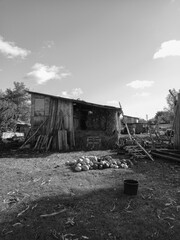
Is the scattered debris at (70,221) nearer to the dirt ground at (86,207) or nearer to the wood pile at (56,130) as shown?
the dirt ground at (86,207)

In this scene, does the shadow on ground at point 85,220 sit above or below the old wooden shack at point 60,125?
below

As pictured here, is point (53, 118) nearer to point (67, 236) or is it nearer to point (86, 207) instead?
point (86, 207)

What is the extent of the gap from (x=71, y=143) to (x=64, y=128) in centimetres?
126

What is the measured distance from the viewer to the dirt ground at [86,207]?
2611 millimetres

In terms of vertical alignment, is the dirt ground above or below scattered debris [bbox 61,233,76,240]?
above

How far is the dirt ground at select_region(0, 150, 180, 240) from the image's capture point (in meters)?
2.61

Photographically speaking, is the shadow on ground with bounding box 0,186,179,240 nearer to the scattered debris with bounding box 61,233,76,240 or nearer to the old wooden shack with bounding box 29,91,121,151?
the scattered debris with bounding box 61,233,76,240

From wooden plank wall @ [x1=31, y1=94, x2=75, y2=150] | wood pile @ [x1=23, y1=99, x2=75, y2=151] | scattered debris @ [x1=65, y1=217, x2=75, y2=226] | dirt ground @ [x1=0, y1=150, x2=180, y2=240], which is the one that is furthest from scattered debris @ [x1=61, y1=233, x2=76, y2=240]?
wooden plank wall @ [x1=31, y1=94, x2=75, y2=150]

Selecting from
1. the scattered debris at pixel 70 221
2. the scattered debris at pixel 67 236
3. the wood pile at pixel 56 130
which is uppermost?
the wood pile at pixel 56 130

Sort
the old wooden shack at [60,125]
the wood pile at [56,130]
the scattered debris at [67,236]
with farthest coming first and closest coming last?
1. the old wooden shack at [60,125]
2. the wood pile at [56,130]
3. the scattered debris at [67,236]

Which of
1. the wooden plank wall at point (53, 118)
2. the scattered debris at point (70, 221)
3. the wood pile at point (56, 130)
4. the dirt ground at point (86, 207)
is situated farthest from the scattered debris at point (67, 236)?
the wooden plank wall at point (53, 118)

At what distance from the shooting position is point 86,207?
3.41m

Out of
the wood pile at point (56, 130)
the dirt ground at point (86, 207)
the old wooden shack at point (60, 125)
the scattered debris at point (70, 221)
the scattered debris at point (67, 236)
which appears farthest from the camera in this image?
the old wooden shack at point (60, 125)

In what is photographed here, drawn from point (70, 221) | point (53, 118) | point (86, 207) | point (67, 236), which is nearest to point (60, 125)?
point (53, 118)
